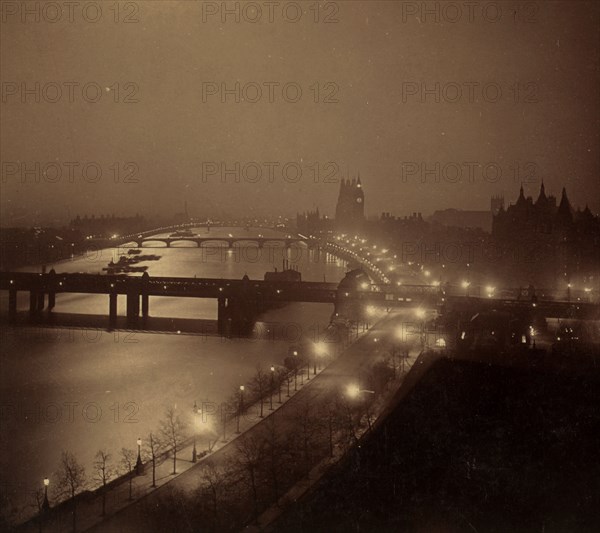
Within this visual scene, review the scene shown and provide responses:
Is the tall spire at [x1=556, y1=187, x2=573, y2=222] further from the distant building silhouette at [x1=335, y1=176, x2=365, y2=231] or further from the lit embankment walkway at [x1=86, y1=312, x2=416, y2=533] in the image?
the distant building silhouette at [x1=335, y1=176, x2=365, y2=231]

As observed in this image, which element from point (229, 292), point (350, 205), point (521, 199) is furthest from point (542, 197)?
point (350, 205)

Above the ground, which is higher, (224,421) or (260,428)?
(260,428)

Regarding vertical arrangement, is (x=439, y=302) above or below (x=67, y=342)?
above

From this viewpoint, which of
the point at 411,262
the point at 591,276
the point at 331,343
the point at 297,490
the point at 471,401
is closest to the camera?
the point at 297,490

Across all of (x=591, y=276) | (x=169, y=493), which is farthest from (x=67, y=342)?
(x=591, y=276)

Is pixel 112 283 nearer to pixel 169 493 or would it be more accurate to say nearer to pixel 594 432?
pixel 169 493

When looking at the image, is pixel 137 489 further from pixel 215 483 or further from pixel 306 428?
pixel 306 428
